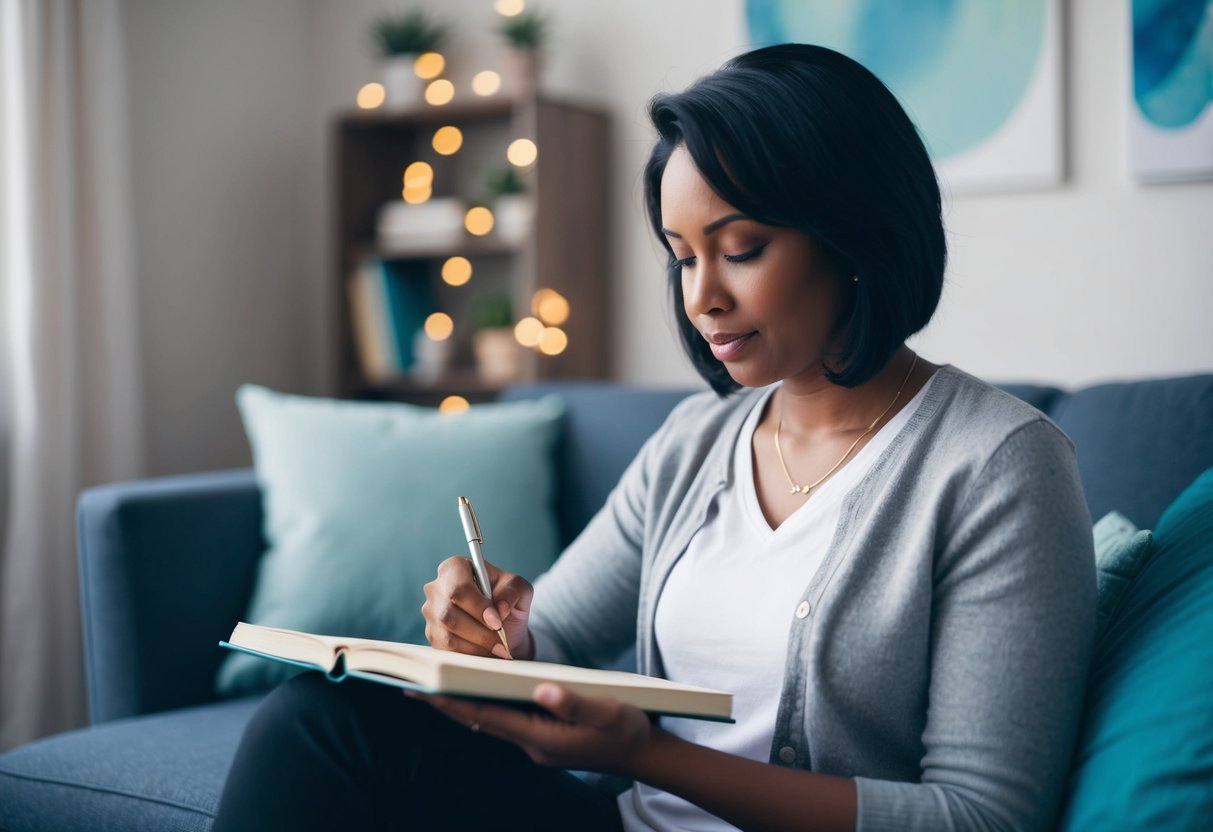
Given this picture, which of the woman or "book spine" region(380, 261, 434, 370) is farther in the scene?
"book spine" region(380, 261, 434, 370)

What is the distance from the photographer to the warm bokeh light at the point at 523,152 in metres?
2.59

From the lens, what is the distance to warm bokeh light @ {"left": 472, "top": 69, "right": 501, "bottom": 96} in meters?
2.90

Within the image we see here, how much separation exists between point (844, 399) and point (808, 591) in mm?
216

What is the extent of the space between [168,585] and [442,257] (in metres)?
1.48

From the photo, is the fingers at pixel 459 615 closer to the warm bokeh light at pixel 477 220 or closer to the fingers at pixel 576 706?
the fingers at pixel 576 706

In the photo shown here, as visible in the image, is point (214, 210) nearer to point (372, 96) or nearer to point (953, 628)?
point (372, 96)

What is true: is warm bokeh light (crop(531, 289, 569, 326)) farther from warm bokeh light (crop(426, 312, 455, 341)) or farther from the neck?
the neck

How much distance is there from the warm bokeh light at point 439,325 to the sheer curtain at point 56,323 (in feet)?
2.34

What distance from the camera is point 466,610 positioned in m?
1.10

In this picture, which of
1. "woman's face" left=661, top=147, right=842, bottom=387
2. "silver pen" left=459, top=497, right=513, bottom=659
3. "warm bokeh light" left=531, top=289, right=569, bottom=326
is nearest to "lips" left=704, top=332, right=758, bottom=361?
"woman's face" left=661, top=147, right=842, bottom=387

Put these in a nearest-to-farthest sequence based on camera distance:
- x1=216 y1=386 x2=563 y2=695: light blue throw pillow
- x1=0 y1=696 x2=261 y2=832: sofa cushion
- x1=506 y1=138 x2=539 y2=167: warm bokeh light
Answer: x1=0 y1=696 x2=261 y2=832: sofa cushion → x1=216 y1=386 x2=563 y2=695: light blue throw pillow → x1=506 y1=138 x2=539 y2=167: warm bokeh light

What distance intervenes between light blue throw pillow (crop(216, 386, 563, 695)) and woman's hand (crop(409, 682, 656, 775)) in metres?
0.96

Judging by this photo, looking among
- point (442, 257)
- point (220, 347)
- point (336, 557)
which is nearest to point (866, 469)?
point (336, 557)

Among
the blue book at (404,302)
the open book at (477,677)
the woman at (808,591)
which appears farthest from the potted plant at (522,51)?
the open book at (477,677)
